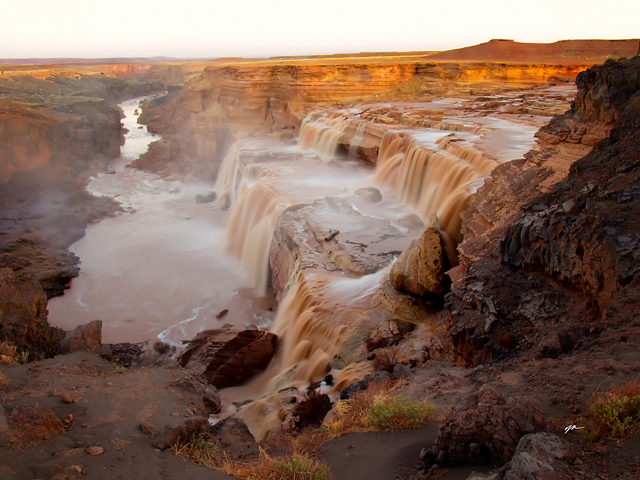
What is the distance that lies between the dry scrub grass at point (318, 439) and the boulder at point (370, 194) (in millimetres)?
9228

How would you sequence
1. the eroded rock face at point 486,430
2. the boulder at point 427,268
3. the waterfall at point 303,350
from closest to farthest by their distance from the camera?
the eroded rock face at point 486,430
the waterfall at point 303,350
the boulder at point 427,268

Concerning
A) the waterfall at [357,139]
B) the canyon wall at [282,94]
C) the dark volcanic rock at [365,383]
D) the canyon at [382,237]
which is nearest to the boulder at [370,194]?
the canyon at [382,237]

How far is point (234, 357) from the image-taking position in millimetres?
8883

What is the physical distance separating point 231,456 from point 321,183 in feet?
40.0

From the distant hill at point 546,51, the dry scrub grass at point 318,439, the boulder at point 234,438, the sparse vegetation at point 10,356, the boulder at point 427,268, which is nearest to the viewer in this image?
the dry scrub grass at point 318,439

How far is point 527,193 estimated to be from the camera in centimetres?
746

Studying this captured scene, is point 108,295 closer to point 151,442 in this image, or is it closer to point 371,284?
point 371,284

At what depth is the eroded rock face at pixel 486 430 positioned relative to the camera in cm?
313

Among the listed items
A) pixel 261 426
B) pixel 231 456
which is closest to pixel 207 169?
pixel 261 426

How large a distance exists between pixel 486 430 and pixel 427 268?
4.58m

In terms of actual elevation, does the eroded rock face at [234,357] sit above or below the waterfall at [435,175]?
below


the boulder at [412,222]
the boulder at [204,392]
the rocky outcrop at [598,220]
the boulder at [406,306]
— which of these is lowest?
the boulder at [204,392]

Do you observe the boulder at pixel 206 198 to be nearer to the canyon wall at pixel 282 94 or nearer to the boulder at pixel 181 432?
the canyon wall at pixel 282 94

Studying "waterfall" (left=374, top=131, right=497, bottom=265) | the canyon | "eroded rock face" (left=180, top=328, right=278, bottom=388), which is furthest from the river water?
"waterfall" (left=374, top=131, right=497, bottom=265)
